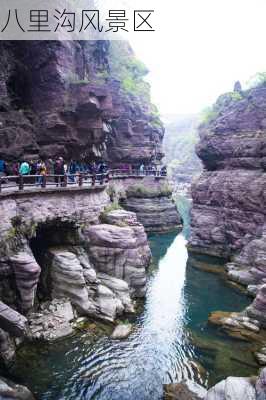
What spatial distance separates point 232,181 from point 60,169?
17500mm

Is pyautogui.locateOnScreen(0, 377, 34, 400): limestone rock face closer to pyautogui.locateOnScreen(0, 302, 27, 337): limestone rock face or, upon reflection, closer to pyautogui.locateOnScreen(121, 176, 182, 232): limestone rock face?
pyautogui.locateOnScreen(0, 302, 27, 337): limestone rock face

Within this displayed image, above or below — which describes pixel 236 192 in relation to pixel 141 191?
above

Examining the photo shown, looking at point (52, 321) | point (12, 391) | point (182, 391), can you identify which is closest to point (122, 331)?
point (52, 321)

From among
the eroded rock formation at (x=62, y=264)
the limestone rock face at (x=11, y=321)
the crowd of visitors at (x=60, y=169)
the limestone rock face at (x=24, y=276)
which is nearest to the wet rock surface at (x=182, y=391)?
the eroded rock formation at (x=62, y=264)

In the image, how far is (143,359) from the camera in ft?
53.2

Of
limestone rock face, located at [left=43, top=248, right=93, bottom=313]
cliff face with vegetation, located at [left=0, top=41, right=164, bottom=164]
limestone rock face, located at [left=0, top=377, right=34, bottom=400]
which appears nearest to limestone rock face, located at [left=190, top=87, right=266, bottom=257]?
cliff face with vegetation, located at [left=0, top=41, right=164, bottom=164]

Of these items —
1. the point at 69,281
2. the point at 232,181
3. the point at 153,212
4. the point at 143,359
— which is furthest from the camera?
the point at 153,212

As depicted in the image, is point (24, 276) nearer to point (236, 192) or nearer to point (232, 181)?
point (236, 192)

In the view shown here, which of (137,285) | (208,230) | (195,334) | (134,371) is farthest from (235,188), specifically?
(134,371)

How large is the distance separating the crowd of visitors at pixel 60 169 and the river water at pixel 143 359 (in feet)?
32.0

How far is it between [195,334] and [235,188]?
57.8 feet

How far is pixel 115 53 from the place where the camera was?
60.9 m

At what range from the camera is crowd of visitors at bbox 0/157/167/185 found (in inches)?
909

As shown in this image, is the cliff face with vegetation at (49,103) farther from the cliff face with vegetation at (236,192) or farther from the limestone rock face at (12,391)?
the limestone rock face at (12,391)
